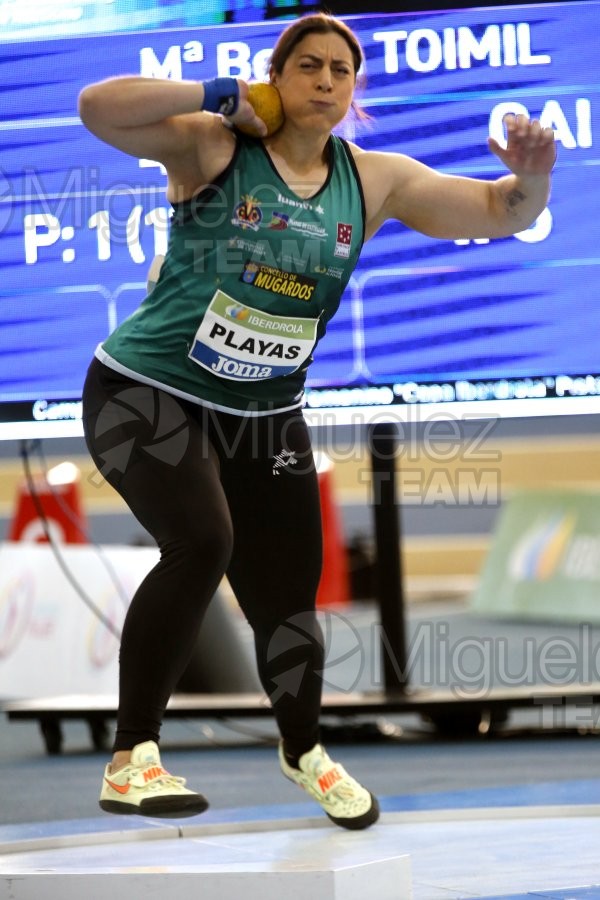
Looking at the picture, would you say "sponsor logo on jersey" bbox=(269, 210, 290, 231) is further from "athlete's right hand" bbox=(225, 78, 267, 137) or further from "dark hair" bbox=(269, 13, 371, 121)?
"dark hair" bbox=(269, 13, 371, 121)

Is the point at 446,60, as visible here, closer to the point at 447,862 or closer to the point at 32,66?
the point at 32,66

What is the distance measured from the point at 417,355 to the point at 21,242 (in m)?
1.08

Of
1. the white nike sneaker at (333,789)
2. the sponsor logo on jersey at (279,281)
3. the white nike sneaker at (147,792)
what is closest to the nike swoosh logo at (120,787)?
the white nike sneaker at (147,792)

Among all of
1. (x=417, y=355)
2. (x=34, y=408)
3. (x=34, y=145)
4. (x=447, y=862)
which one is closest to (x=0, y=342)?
(x=34, y=408)

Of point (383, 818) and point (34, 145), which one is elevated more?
point (34, 145)

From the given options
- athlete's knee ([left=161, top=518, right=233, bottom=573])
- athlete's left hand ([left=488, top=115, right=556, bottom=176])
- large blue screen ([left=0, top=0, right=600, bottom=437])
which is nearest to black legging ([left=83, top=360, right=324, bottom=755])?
athlete's knee ([left=161, top=518, right=233, bottom=573])

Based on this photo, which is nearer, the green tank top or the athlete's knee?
the athlete's knee

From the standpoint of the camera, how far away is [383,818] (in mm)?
2836

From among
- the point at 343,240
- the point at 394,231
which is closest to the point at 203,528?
the point at 343,240

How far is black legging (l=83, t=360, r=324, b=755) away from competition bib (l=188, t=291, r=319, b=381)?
0.08m

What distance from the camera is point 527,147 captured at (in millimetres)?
2271

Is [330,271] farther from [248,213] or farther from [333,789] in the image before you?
[333,789]

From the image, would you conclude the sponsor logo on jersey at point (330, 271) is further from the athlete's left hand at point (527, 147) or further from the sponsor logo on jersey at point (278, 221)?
the athlete's left hand at point (527, 147)

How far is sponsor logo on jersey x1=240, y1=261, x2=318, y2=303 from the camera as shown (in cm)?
222
